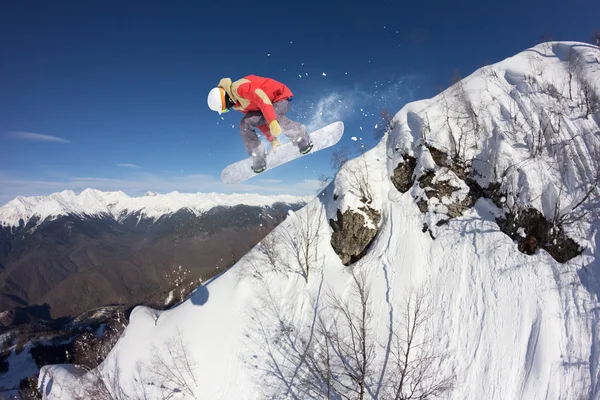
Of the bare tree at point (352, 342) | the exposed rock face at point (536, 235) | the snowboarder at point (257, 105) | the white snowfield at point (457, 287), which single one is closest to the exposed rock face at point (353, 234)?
the white snowfield at point (457, 287)

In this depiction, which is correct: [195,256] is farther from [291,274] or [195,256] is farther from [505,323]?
[505,323]

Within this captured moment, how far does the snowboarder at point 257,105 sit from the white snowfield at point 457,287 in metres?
14.8

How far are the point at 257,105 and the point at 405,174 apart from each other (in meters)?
20.8

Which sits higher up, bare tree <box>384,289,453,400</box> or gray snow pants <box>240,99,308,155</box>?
gray snow pants <box>240,99,308,155</box>

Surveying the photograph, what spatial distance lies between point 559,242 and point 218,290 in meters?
25.7

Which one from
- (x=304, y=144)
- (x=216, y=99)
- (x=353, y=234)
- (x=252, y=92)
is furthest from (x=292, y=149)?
(x=353, y=234)

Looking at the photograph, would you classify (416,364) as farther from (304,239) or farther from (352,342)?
(304,239)

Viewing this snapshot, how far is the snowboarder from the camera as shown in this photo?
5895 mm

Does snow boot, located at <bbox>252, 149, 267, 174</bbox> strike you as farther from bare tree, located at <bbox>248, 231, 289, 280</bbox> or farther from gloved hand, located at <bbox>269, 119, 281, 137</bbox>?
bare tree, located at <bbox>248, 231, 289, 280</bbox>

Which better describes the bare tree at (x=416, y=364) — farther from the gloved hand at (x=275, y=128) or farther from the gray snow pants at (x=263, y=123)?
the gloved hand at (x=275, y=128)

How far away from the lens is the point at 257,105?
245 inches

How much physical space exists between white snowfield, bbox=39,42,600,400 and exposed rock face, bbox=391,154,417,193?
30.9 inches

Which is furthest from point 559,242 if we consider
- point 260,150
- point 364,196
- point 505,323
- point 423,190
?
point 260,150

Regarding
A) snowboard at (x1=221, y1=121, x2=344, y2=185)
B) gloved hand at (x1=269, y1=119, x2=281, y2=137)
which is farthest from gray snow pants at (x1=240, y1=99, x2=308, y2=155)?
snowboard at (x1=221, y1=121, x2=344, y2=185)
